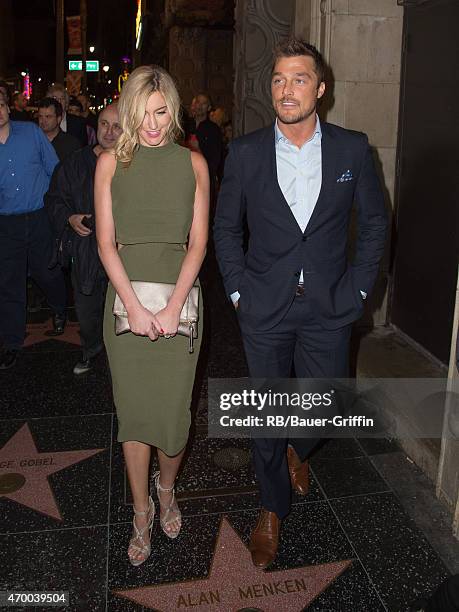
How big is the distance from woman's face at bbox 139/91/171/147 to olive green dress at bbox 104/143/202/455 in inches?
2.5

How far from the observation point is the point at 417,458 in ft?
13.8

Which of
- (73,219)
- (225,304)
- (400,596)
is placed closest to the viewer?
(400,596)

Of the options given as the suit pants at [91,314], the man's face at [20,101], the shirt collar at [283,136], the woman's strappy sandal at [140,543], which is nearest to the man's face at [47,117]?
the suit pants at [91,314]

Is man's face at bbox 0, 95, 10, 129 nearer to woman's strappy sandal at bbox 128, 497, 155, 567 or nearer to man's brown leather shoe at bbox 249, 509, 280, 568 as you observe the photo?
woman's strappy sandal at bbox 128, 497, 155, 567

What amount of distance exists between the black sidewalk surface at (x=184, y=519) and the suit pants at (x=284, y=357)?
0.33 metres

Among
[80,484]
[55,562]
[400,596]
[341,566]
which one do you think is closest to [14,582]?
[55,562]

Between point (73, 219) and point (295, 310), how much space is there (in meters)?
2.46

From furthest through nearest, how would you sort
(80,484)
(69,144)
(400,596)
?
(69,144) → (80,484) → (400,596)

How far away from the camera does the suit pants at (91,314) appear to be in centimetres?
536

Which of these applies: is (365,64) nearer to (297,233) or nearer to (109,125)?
(109,125)

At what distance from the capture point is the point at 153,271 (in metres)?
3.05

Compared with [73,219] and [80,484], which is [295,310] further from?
[73,219]

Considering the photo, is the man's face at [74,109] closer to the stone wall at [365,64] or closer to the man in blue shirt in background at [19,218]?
the man in blue shirt in background at [19,218]

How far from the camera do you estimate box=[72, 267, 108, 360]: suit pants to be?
17.6 ft
